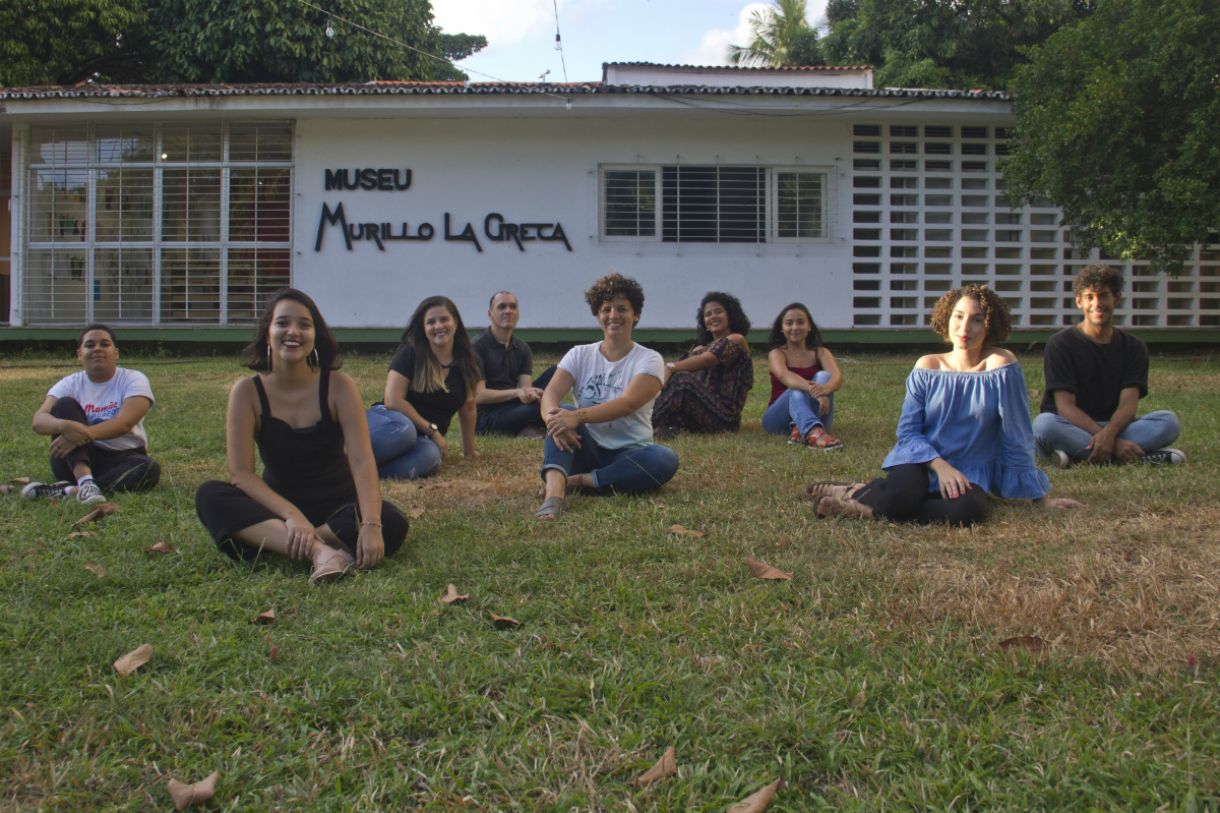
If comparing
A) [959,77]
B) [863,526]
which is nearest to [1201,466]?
[863,526]

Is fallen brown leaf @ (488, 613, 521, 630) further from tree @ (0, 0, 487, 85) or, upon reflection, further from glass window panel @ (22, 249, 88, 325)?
tree @ (0, 0, 487, 85)

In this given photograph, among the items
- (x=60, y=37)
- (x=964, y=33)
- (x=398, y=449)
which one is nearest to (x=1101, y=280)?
(x=398, y=449)

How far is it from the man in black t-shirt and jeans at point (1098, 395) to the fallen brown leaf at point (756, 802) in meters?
4.55

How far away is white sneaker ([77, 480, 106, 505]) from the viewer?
4.97 meters

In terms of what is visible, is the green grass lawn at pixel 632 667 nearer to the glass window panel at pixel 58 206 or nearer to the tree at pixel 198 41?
the glass window panel at pixel 58 206

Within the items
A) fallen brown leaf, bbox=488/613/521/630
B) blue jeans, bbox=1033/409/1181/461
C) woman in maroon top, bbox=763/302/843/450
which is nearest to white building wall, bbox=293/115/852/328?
woman in maroon top, bbox=763/302/843/450

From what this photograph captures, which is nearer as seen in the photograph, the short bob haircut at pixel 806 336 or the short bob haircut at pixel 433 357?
the short bob haircut at pixel 433 357

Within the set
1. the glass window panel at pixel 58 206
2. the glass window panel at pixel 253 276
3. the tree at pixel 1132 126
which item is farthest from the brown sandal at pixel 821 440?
the glass window panel at pixel 58 206

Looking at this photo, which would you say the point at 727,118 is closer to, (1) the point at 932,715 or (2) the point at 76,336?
(2) the point at 76,336

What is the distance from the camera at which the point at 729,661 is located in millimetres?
2719

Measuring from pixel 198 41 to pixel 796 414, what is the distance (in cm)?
1873

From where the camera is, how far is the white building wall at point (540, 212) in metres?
15.4

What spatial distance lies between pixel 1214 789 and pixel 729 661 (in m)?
1.13

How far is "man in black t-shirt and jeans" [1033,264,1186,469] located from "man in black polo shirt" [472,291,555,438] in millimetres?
3570
